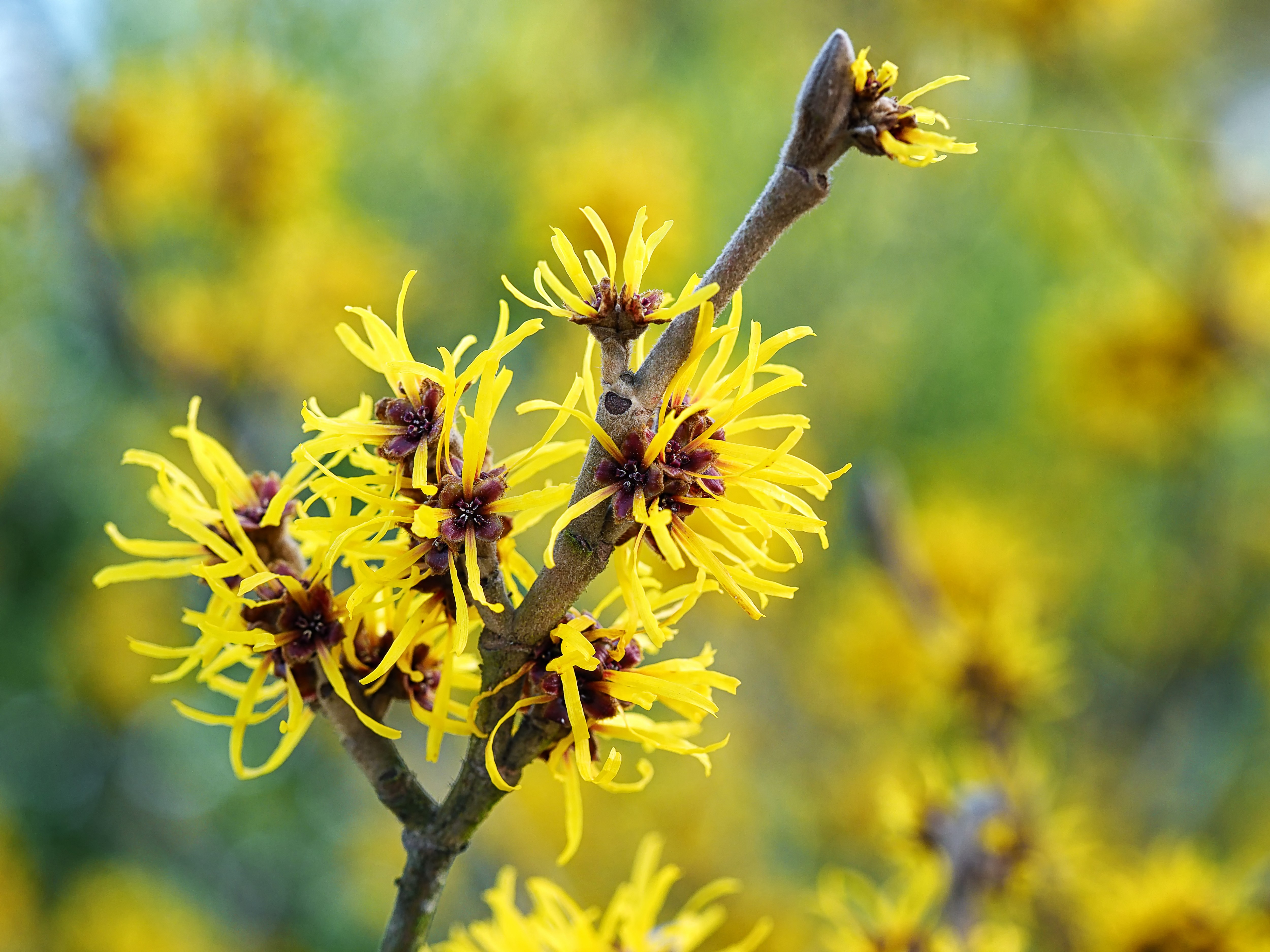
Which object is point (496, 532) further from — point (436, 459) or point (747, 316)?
point (747, 316)

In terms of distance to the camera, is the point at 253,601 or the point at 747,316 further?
the point at 747,316

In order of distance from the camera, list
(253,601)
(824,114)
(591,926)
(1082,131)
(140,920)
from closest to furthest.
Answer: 1. (824,114)
2. (253,601)
3. (591,926)
4. (1082,131)
5. (140,920)

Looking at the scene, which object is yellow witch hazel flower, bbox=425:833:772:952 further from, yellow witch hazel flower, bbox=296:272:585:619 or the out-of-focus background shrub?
the out-of-focus background shrub

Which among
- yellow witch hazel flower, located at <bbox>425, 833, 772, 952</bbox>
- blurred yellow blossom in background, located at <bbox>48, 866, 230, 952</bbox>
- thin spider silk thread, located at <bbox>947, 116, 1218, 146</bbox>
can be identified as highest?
thin spider silk thread, located at <bbox>947, 116, 1218, 146</bbox>

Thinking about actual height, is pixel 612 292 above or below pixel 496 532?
above

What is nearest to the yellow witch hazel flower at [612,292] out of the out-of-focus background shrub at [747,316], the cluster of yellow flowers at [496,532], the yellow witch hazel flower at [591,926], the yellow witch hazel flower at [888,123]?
the cluster of yellow flowers at [496,532]

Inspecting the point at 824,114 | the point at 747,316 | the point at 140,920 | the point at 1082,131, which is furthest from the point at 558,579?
the point at 140,920

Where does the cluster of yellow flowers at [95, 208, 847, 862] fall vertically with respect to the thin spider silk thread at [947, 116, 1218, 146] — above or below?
below

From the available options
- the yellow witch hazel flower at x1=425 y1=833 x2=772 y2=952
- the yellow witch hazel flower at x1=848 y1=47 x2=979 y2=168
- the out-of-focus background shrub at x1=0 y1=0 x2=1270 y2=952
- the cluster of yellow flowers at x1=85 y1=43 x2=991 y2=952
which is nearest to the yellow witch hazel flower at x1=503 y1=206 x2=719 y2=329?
the cluster of yellow flowers at x1=85 y1=43 x2=991 y2=952

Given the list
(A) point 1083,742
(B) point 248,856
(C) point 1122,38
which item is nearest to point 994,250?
(C) point 1122,38
